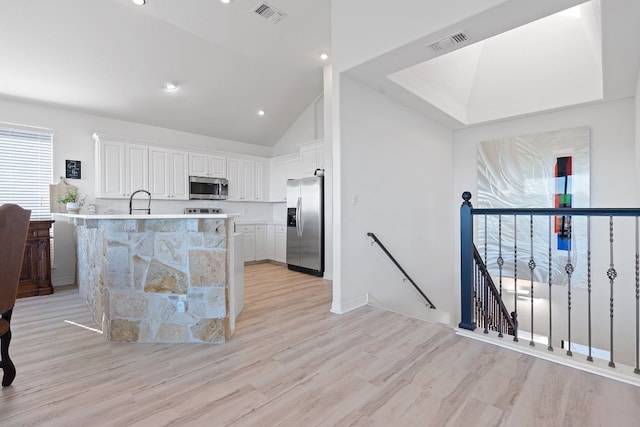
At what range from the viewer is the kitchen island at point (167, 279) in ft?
7.86

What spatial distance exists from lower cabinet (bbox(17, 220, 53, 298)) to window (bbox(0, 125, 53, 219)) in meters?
0.51

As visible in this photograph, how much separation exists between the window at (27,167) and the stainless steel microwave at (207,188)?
1.97m

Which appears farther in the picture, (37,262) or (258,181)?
(258,181)

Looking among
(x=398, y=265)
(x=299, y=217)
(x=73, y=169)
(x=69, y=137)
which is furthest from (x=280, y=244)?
(x=69, y=137)

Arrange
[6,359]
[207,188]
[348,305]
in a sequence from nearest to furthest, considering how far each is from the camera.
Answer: [6,359]
[348,305]
[207,188]

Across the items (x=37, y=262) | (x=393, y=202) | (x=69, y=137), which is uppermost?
(x=69, y=137)

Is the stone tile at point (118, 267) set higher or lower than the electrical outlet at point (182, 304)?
higher

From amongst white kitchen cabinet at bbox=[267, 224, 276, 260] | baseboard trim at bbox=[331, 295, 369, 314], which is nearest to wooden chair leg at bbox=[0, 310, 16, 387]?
baseboard trim at bbox=[331, 295, 369, 314]

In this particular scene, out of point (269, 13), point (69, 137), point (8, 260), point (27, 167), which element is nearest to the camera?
point (8, 260)

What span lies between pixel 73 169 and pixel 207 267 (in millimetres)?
3692

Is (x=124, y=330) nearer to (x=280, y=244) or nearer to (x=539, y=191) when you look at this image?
(x=280, y=244)

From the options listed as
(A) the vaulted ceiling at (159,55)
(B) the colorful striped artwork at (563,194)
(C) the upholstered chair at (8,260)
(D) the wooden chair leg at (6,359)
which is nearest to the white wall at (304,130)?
(A) the vaulted ceiling at (159,55)

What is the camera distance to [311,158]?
213 inches

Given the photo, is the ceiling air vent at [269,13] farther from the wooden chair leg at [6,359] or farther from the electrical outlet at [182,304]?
the wooden chair leg at [6,359]
